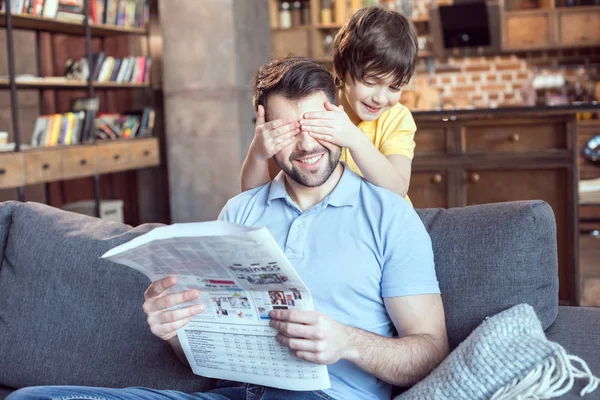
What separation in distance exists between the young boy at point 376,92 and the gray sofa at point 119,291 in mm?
202

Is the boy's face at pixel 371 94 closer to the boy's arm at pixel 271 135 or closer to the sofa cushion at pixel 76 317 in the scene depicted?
the boy's arm at pixel 271 135

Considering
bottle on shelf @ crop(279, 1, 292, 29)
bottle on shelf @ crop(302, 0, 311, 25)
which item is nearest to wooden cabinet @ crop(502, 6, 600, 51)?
bottle on shelf @ crop(302, 0, 311, 25)

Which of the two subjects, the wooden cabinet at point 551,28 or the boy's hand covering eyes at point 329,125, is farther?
the wooden cabinet at point 551,28

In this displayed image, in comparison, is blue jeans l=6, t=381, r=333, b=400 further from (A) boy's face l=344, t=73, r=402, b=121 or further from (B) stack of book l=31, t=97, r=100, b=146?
(B) stack of book l=31, t=97, r=100, b=146

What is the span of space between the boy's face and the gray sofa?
1.15 ft

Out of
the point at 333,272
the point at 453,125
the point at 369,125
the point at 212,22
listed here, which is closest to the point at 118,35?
the point at 212,22

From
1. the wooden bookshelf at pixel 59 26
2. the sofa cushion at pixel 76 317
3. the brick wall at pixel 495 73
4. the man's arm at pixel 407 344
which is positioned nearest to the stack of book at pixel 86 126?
the wooden bookshelf at pixel 59 26

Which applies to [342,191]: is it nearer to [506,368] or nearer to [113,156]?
[506,368]

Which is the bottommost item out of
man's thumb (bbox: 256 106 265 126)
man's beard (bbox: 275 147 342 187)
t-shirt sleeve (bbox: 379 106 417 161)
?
man's beard (bbox: 275 147 342 187)

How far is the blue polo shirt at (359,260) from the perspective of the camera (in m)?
1.47

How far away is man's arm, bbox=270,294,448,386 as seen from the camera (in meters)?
1.27

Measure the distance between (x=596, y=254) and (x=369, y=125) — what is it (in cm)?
229

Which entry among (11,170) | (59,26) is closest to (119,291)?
(11,170)

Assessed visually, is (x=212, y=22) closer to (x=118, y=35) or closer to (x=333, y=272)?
(x=118, y=35)
